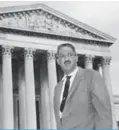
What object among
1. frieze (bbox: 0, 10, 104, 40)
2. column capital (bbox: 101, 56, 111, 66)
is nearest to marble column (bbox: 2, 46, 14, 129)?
frieze (bbox: 0, 10, 104, 40)

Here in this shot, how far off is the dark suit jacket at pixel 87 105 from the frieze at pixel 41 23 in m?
29.3

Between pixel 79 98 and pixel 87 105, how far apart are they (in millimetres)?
109

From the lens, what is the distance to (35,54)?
36.4m

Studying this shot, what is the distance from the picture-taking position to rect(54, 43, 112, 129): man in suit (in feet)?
11.6

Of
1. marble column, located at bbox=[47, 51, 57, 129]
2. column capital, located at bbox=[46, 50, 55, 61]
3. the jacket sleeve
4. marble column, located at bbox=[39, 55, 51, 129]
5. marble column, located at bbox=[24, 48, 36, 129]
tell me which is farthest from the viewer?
marble column, located at bbox=[39, 55, 51, 129]

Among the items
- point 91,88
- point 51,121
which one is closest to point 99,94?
point 91,88

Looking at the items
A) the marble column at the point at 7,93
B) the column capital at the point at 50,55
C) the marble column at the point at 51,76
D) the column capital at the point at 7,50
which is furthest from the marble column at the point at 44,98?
the marble column at the point at 7,93

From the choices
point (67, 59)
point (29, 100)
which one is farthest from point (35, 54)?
point (67, 59)

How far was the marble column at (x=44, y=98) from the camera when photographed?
35856 mm

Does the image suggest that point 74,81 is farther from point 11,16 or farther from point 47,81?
point 47,81

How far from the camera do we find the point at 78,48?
37.3 m

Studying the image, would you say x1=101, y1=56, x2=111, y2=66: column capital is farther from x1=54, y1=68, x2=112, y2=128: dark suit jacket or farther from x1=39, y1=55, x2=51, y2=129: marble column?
x1=54, y1=68, x2=112, y2=128: dark suit jacket

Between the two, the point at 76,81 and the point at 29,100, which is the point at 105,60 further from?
the point at 76,81

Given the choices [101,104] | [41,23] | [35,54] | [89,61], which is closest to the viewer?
[101,104]
